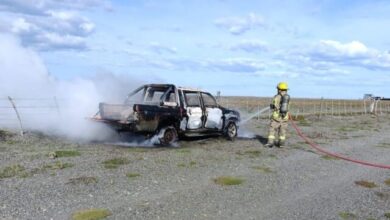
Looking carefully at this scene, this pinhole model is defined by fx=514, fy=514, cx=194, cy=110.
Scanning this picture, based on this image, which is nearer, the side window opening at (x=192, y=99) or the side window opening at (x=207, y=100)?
the side window opening at (x=192, y=99)

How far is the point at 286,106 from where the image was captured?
15.7 meters

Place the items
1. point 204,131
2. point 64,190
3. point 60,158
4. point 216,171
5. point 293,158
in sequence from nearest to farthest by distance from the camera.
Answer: point 64,190, point 216,171, point 60,158, point 293,158, point 204,131

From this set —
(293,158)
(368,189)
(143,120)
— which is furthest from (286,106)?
(368,189)

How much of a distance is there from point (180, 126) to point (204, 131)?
1300 mm

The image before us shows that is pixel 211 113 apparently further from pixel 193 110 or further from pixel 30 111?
pixel 30 111

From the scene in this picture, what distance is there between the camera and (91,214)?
7238 mm

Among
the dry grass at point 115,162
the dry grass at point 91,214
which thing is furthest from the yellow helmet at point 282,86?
the dry grass at point 91,214

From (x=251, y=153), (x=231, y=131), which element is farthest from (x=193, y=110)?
(x=251, y=153)

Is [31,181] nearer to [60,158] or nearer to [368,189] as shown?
[60,158]

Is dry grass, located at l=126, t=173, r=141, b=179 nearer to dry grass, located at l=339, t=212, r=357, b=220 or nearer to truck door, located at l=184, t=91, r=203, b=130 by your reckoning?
dry grass, located at l=339, t=212, r=357, b=220

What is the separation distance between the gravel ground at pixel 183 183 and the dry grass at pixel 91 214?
13 centimetres

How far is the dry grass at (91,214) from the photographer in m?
7.10

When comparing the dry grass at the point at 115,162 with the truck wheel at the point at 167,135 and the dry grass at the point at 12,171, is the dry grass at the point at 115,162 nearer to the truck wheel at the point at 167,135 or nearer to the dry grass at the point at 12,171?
the dry grass at the point at 12,171

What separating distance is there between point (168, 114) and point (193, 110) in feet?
4.16
